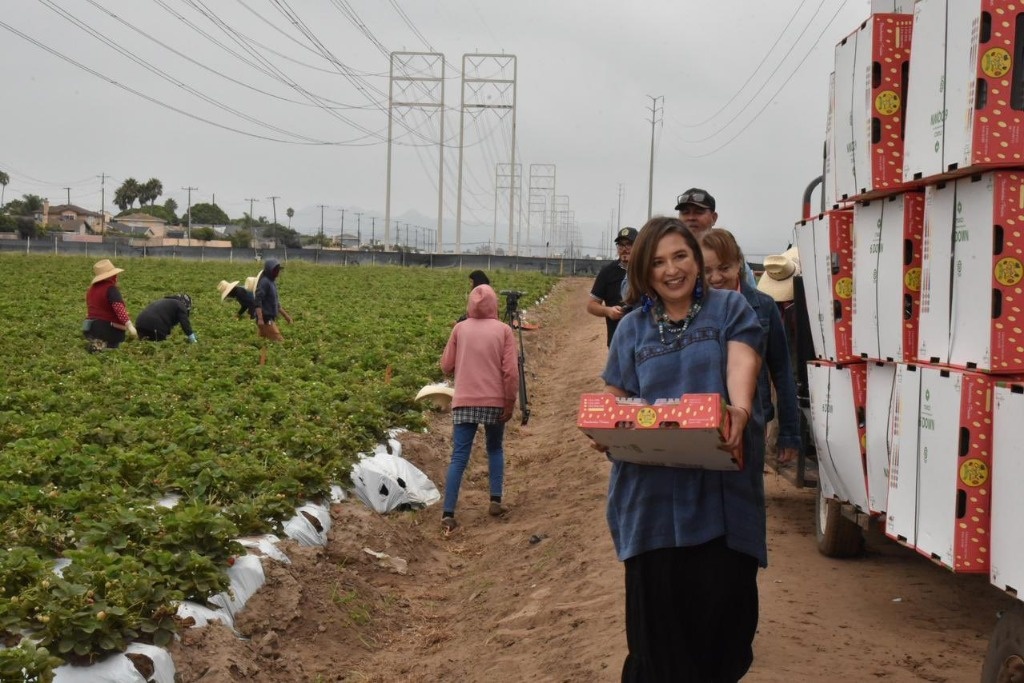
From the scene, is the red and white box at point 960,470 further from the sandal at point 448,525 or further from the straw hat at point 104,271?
the straw hat at point 104,271

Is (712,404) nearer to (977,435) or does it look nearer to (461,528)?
(977,435)

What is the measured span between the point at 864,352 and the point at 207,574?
336 cm

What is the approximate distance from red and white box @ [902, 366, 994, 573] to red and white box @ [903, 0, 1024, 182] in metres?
0.77

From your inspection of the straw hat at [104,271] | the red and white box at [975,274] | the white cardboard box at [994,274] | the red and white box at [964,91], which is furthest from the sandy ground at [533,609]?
the straw hat at [104,271]

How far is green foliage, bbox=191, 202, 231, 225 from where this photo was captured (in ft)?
486

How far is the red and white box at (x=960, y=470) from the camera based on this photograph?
419 centimetres

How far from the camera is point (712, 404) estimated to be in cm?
358

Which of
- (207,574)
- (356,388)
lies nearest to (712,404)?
(207,574)

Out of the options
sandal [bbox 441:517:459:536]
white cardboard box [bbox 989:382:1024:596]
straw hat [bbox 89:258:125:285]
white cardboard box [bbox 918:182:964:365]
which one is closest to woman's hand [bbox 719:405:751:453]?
white cardboard box [bbox 989:382:1024:596]

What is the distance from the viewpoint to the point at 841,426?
591 cm

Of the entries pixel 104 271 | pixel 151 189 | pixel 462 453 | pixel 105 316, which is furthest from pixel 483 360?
pixel 151 189

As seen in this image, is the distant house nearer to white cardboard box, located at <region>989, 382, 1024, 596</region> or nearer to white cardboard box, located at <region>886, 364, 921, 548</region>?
white cardboard box, located at <region>886, 364, 921, 548</region>

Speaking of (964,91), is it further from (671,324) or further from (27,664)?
(27,664)

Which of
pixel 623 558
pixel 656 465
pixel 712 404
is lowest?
pixel 623 558
